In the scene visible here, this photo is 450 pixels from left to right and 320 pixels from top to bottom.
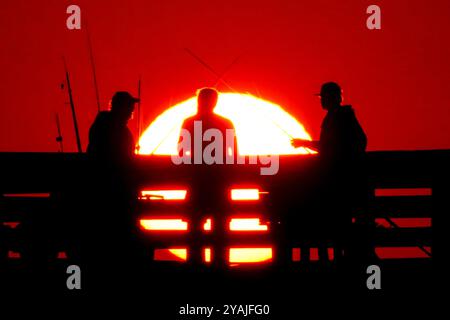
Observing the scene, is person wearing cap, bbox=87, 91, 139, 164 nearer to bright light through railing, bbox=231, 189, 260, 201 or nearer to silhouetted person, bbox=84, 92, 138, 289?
silhouetted person, bbox=84, 92, 138, 289

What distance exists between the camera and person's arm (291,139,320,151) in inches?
251

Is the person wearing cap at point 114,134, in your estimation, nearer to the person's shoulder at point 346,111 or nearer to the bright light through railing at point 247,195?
the bright light through railing at point 247,195

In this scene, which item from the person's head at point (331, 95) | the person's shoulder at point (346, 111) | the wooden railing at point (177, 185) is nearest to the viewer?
the wooden railing at point (177, 185)

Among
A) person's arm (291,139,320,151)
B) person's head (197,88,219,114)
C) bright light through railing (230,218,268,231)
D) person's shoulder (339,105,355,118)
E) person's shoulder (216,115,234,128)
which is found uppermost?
person's head (197,88,219,114)

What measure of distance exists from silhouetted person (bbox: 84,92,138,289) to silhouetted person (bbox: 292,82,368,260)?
1.35 meters

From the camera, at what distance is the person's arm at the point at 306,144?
6373mm

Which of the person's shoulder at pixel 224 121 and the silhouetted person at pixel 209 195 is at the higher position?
the person's shoulder at pixel 224 121

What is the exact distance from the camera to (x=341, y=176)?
557cm

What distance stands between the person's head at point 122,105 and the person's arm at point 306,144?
1.39 m

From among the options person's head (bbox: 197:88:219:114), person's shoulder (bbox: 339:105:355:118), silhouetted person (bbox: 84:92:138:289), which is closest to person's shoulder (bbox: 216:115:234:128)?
person's head (bbox: 197:88:219:114)

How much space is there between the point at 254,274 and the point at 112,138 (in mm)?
1472

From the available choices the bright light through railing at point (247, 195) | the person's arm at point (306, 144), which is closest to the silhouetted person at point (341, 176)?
the person's arm at point (306, 144)
